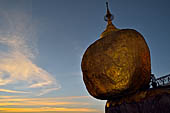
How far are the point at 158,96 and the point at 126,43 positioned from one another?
2.45 m

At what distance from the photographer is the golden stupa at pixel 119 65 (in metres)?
6.57

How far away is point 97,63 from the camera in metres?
7.05

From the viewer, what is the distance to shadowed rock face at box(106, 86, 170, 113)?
18.8ft

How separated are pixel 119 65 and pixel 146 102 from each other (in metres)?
1.79

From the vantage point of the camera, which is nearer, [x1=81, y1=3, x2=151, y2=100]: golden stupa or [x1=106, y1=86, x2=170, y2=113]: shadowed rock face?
[x1=106, y1=86, x2=170, y2=113]: shadowed rock face

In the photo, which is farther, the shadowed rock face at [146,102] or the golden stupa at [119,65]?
the golden stupa at [119,65]

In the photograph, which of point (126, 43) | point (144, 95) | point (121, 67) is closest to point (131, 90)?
point (144, 95)

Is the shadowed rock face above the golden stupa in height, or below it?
below

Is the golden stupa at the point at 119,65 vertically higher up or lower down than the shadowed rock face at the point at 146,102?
higher up

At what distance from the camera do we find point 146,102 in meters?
6.29

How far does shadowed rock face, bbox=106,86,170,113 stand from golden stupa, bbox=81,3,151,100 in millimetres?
386

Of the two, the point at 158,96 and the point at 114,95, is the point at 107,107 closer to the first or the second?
the point at 114,95

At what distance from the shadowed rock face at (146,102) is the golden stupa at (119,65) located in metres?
0.39

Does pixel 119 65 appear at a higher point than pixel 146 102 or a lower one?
higher
